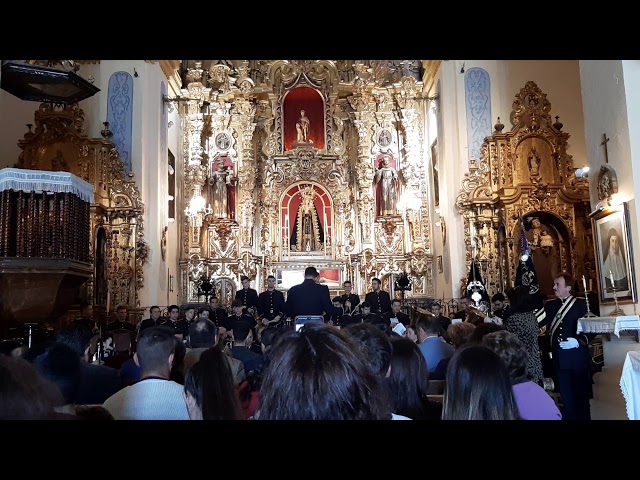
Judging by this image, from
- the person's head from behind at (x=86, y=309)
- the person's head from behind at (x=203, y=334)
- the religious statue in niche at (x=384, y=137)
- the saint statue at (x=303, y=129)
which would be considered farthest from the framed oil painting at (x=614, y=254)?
the saint statue at (x=303, y=129)

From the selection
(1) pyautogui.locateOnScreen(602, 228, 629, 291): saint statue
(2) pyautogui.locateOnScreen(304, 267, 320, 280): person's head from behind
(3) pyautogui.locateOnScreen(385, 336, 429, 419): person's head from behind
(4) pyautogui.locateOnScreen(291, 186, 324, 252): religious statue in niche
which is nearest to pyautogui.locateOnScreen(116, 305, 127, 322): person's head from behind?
(2) pyautogui.locateOnScreen(304, 267, 320, 280): person's head from behind


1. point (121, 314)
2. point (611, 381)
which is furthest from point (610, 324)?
point (121, 314)

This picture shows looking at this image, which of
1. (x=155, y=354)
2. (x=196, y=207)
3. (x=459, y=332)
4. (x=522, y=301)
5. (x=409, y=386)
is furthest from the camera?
(x=196, y=207)

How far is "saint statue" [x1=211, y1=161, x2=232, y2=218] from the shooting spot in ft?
63.2

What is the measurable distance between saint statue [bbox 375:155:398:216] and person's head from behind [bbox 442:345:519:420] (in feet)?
55.9

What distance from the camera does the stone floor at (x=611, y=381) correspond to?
7555 mm

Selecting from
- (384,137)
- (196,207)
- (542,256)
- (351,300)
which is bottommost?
(351,300)

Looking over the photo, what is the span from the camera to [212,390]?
9.90ft

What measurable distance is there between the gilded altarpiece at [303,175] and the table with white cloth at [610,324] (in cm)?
1109

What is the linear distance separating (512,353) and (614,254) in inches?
241

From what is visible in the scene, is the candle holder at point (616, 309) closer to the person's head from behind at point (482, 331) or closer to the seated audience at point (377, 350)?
the person's head from behind at point (482, 331)

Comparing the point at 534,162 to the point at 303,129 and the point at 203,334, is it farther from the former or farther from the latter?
the point at 203,334

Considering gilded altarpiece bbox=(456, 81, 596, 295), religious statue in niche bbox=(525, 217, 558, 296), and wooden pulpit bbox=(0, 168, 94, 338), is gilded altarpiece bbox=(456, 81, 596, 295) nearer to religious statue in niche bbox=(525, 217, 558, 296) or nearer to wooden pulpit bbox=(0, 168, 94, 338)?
religious statue in niche bbox=(525, 217, 558, 296)
